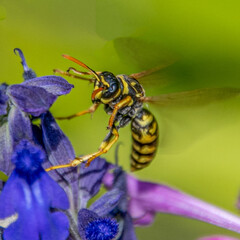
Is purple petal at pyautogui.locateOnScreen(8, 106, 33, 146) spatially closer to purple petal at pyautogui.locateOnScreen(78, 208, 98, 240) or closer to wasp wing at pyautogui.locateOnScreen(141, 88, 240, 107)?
purple petal at pyautogui.locateOnScreen(78, 208, 98, 240)

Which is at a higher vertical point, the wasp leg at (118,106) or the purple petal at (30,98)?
the wasp leg at (118,106)

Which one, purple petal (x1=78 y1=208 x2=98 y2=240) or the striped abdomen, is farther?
the striped abdomen

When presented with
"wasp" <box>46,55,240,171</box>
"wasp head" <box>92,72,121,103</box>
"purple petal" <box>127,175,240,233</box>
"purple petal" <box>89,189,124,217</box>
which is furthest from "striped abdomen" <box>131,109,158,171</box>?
"purple petal" <box>89,189,124,217</box>

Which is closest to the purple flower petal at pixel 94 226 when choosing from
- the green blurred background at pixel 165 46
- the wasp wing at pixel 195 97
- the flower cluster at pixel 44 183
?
the flower cluster at pixel 44 183

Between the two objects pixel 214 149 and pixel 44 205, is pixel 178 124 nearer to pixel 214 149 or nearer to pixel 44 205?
pixel 44 205

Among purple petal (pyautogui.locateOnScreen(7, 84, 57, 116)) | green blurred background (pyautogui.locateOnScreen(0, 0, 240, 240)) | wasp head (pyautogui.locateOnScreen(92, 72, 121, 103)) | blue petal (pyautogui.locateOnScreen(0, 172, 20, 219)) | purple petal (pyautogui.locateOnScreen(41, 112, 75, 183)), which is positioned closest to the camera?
blue petal (pyautogui.locateOnScreen(0, 172, 20, 219))

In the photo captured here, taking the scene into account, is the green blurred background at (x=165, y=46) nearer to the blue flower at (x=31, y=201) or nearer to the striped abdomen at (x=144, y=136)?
the striped abdomen at (x=144, y=136)

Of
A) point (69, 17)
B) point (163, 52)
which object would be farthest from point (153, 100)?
point (69, 17)
